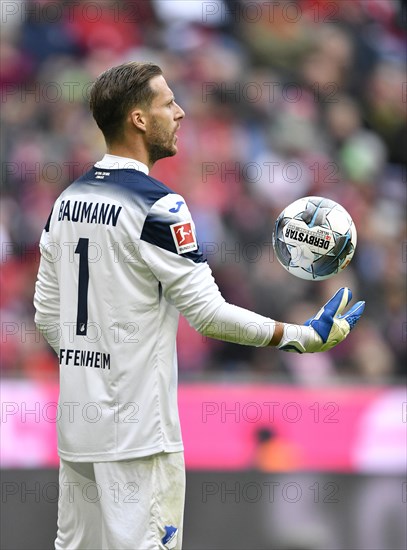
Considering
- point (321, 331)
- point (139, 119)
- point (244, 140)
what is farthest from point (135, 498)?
point (244, 140)

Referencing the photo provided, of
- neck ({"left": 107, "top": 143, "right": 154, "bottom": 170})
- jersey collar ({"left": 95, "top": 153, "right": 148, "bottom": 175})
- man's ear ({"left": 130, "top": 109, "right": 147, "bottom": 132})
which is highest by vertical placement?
man's ear ({"left": 130, "top": 109, "right": 147, "bottom": 132})

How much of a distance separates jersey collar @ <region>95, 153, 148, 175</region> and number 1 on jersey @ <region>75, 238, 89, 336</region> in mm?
251

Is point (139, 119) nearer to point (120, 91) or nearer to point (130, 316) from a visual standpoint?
point (120, 91)

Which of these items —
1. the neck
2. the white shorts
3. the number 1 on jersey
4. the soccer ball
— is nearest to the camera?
the white shorts

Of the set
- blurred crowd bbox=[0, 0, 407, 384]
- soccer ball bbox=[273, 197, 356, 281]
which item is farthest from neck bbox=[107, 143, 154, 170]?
blurred crowd bbox=[0, 0, 407, 384]

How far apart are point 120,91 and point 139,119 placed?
103mm

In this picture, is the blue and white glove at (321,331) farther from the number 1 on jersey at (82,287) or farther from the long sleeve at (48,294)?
the long sleeve at (48,294)

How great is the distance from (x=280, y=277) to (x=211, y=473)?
243cm

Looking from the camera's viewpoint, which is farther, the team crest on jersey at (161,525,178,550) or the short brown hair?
the short brown hair

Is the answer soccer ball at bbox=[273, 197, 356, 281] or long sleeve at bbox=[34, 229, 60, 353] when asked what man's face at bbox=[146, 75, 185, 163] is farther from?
soccer ball at bbox=[273, 197, 356, 281]

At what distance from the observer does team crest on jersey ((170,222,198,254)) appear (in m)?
3.18

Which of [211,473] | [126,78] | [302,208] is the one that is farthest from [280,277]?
[126,78]

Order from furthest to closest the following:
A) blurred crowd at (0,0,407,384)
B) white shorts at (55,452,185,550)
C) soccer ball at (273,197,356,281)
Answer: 1. blurred crowd at (0,0,407,384)
2. soccer ball at (273,197,356,281)
3. white shorts at (55,452,185,550)

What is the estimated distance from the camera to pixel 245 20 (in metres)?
10.0
